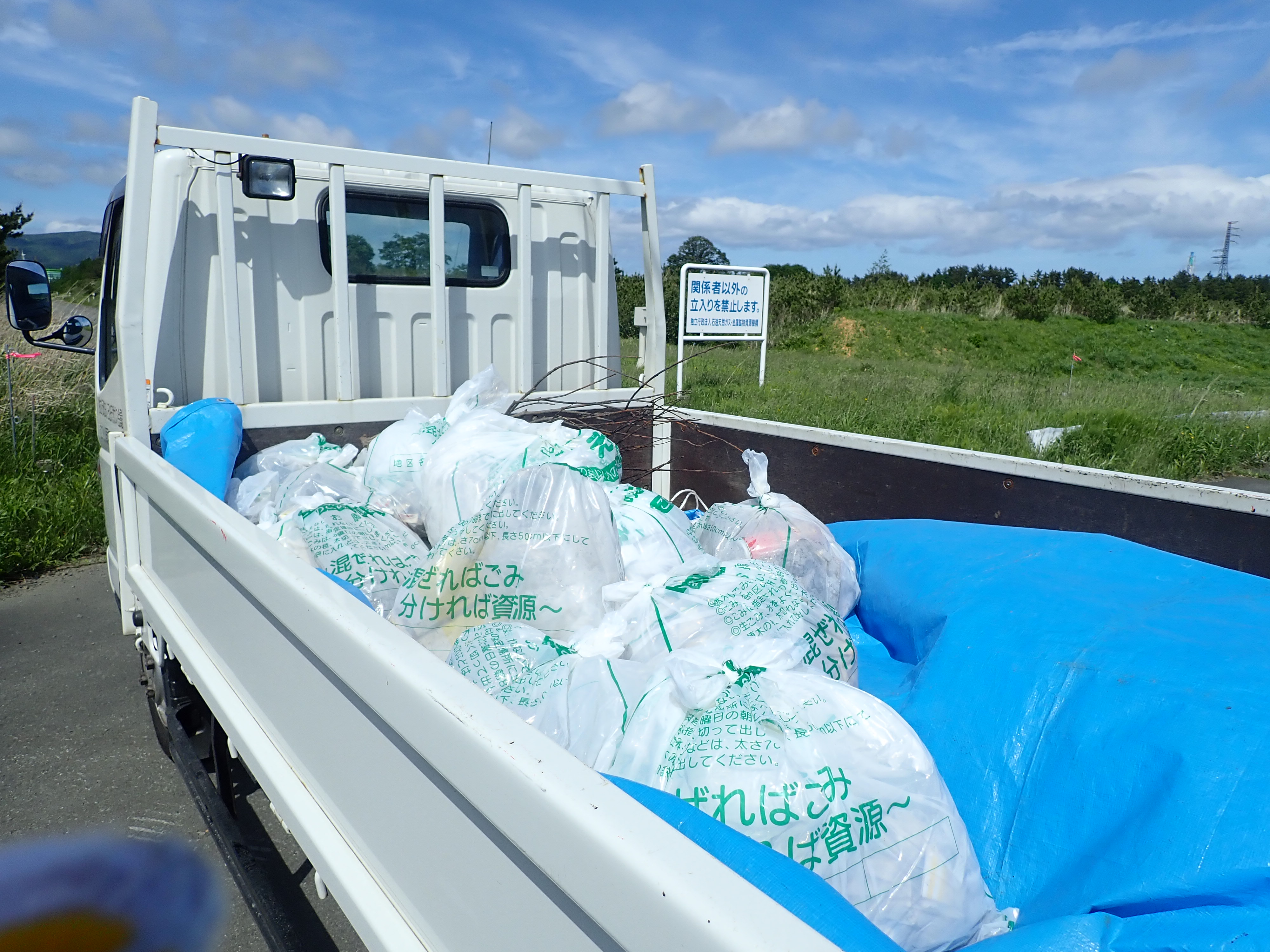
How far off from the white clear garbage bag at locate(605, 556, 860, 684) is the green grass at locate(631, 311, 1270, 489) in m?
3.72

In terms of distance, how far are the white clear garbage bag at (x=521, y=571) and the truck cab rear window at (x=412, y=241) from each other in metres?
1.55

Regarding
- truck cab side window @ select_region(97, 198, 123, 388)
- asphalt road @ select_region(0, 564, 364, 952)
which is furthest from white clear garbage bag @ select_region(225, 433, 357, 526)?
truck cab side window @ select_region(97, 198, 123, 388)

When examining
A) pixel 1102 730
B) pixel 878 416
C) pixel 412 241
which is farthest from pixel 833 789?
pixel 878 416

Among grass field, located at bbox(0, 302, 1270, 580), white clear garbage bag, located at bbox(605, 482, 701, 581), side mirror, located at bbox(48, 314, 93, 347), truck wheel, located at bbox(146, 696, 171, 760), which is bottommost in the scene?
truck wheel, located at bbox(146, 696, 171, 760)

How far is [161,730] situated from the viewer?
2604mm

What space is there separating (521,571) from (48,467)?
19.2 ft

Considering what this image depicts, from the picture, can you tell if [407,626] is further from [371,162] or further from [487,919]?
[371,162]

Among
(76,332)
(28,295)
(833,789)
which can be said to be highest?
(28,295)

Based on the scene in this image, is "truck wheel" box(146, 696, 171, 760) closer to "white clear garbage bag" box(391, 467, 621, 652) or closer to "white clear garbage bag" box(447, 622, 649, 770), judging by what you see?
"white clear garbage bag" box(391, 467, 621, 652)

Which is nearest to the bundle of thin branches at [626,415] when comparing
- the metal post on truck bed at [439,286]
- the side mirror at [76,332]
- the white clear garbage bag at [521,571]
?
the metal post on truck bed at [439,286]

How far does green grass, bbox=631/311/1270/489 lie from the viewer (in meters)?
7.38

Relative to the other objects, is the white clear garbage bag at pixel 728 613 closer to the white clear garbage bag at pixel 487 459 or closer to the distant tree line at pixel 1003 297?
the white clear garbage bag at pixel 487 459

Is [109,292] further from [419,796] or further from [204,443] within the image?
[419,796]

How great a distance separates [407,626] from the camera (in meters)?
1.76
